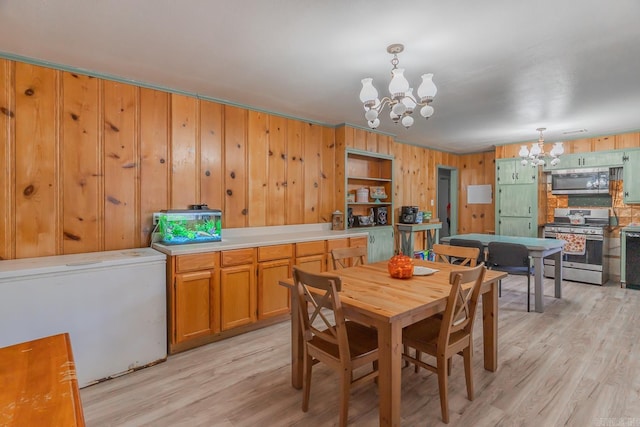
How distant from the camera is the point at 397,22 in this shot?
2.00m

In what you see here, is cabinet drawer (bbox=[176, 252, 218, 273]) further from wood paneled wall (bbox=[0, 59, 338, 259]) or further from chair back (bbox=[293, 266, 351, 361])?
chair back (bbox=[293, 266, 351, 361])

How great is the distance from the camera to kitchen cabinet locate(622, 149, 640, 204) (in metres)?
4.75

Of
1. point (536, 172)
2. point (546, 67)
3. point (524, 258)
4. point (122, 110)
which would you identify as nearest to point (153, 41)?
point (122, 110)

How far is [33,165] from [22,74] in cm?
69

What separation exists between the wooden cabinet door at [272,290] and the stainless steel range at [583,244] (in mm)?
4184

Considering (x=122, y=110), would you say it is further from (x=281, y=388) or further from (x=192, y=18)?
(x=281, y=388)

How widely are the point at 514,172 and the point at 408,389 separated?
5003 mm

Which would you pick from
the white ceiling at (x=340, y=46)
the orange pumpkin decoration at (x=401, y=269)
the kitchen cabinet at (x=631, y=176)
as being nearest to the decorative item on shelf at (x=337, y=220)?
the white ceiling at (x=340, y=46)

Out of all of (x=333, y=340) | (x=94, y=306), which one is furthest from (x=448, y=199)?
(x=94, y=306)

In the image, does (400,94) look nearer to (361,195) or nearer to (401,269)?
(401,269)

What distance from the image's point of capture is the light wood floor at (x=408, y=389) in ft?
6.42

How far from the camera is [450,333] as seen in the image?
6.40ft

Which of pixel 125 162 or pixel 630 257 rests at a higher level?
pixel 125 162

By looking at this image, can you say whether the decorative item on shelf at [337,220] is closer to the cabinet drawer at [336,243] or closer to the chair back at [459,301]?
the cabinet drawer at [336,243]
